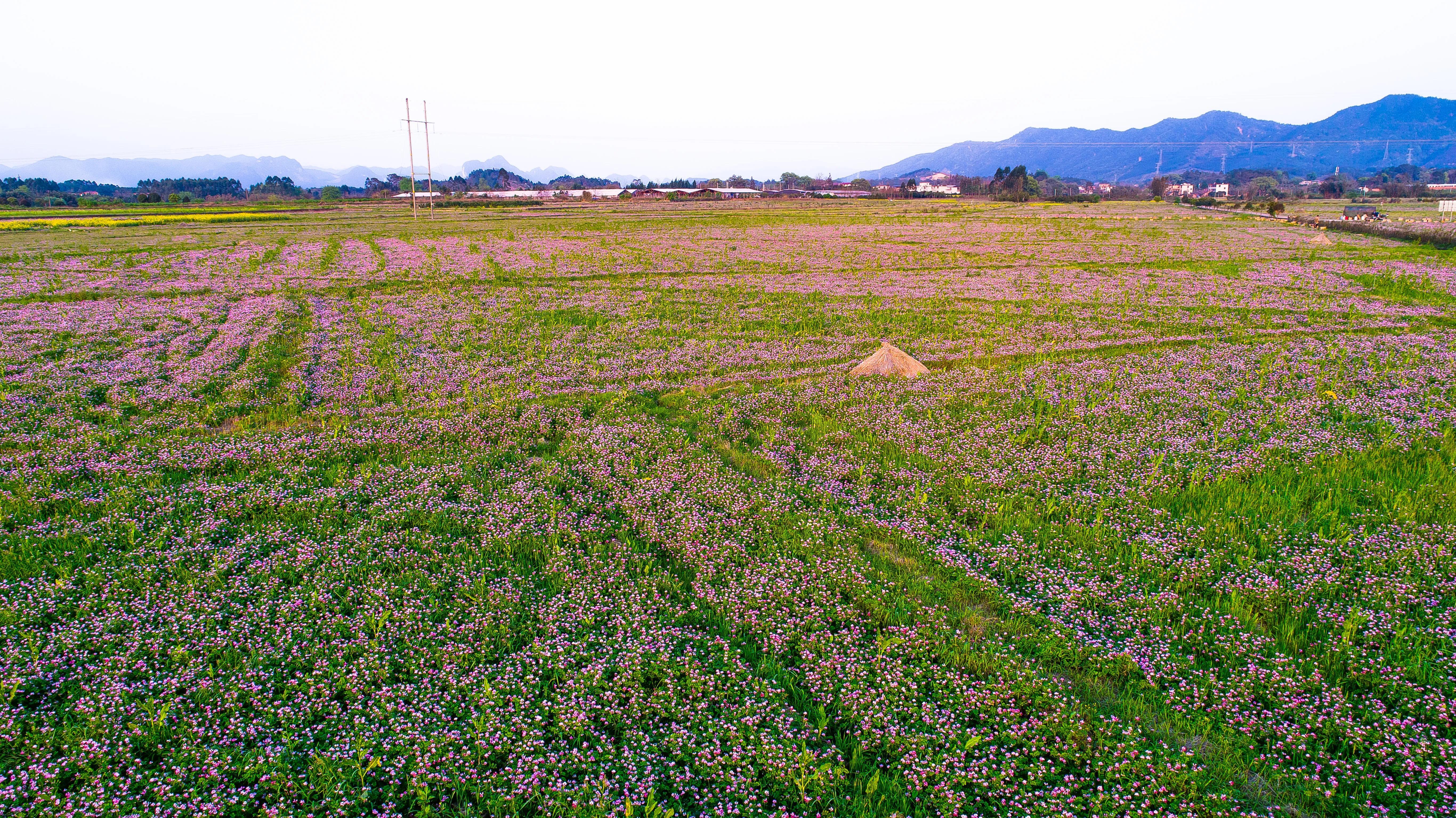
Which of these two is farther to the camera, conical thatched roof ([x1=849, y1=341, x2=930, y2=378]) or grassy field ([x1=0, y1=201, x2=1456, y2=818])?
conical thatched roof ([x1=849, y1=341, x2=930, y2=378])

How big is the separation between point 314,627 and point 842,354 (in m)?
15.2

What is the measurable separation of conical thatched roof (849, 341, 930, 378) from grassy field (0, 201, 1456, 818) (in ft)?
3.20

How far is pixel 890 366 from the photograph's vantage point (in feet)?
56.7

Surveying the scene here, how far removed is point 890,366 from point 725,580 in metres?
10.5

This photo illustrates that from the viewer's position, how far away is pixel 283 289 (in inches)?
1246

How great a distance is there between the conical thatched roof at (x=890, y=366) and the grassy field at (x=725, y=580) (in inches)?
38.4

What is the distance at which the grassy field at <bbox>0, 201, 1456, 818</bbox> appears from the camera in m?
5.48

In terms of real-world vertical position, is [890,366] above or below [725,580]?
above

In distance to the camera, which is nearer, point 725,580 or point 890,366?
point 725,580

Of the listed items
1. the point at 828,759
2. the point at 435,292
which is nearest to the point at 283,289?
the point at 435,292

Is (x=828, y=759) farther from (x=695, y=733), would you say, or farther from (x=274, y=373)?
(x=274, y=373)

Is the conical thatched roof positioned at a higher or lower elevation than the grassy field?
higher

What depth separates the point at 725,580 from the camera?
8.27 m

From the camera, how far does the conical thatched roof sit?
674 inches
